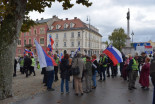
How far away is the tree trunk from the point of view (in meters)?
6.43

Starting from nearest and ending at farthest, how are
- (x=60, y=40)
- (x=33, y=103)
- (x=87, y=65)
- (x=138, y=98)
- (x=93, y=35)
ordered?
(x=33, y=103), (x=138, y=98), (x=87, y=65), (x=60, y=40), (x=93, y=35)

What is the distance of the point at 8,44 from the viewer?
21.3 ft

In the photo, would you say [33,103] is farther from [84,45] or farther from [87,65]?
[84,45]

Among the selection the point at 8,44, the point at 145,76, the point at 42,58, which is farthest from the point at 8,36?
→ the point at 145,76

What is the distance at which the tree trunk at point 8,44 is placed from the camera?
6430 millimetres

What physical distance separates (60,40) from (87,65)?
5065 cm

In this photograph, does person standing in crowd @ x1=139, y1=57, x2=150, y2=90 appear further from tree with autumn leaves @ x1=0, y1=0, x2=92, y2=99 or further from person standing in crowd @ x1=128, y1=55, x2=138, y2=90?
tree with autumn leaves @ x1=0, y1=0, x2=92, y2=99

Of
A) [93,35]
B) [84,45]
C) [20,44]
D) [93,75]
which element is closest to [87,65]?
[93,75]

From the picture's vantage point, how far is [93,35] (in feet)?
204

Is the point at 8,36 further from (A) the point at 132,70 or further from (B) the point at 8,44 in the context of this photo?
(A) the point at 132,70

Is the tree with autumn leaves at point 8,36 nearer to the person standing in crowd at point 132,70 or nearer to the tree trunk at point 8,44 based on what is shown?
the tree trunk at point 8,44

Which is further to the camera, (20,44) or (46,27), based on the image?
(20,44)

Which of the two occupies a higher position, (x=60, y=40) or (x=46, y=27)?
(x=46, y=27)

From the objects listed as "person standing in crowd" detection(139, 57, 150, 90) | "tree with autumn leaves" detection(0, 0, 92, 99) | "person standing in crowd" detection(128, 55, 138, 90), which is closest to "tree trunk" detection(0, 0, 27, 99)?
"tree with autumn leaves" detection(0, 0, 92, 99)
